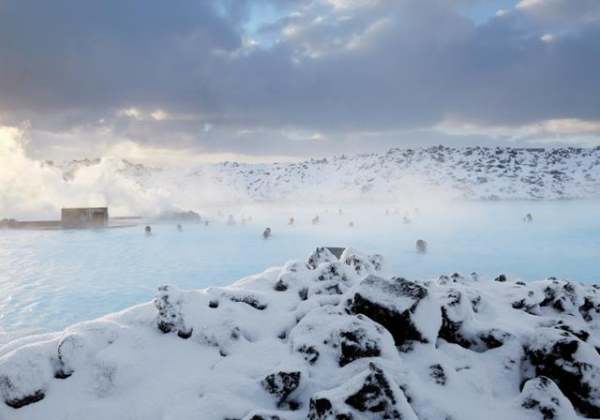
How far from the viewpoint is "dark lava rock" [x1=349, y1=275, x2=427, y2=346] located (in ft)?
12.6

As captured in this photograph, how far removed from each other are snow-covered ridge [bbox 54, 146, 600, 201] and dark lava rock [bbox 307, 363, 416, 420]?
169 ft

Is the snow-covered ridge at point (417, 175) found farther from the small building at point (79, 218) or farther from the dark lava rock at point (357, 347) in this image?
the dark lava rock at point (357, 347)

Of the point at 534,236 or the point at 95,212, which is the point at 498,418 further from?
the point at 95,212

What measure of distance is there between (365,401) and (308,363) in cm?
78

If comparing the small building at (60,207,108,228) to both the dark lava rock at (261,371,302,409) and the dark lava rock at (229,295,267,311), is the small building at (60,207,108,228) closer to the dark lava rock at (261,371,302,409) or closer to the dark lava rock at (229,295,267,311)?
the dark lava rock at (229,295,267,311)

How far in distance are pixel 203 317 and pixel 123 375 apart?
84cm

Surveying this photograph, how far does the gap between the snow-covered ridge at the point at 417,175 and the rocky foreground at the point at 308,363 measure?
1961 inches

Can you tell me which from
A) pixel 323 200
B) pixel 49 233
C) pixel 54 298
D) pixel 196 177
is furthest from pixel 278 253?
pixel 196 177

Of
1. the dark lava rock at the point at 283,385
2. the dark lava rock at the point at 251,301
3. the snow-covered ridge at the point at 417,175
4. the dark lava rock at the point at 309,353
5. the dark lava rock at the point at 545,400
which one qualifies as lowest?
the dark lava rock at the point at 545,400

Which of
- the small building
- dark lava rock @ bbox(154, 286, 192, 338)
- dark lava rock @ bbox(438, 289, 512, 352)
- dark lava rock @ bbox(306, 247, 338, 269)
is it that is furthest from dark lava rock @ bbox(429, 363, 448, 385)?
the small building

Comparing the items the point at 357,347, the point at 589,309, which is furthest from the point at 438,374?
the point at 589,309

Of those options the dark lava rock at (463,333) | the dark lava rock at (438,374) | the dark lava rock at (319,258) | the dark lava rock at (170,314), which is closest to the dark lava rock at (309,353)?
the dark lava rock at (438,374)

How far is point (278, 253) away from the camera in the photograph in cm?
1720

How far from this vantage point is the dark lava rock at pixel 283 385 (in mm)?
3146
